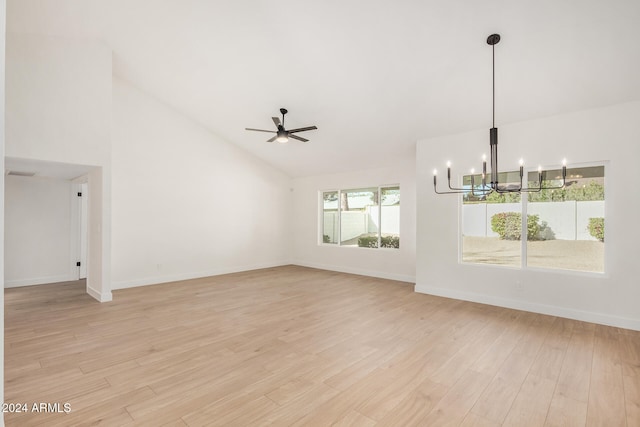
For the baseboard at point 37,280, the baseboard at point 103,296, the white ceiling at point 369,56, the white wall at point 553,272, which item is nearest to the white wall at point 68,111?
the baseboard at point 103,296

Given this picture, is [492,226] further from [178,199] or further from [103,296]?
[103,296]

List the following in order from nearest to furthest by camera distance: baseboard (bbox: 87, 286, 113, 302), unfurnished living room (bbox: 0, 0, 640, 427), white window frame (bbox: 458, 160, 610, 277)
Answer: unfurnished living room (bbox: 0, 0, 640, 427), white window frame (bbox: 458, 160, 610, 277), baseboard (bbox: 87, 286, 113, 302)

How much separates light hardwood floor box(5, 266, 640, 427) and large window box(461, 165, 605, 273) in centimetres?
84

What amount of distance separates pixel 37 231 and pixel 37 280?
3.23ft

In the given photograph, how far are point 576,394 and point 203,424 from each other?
2815 millimetres

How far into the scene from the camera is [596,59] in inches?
131

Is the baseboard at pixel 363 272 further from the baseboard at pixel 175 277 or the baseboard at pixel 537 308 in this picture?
the baseboard at pixel 175 277

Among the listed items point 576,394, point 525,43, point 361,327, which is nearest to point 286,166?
point 361,327

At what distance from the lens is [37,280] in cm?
608

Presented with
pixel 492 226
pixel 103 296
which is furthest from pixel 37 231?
pixel 492 226

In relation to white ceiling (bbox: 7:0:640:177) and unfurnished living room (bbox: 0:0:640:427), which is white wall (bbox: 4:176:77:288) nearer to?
unfurnished living room (bbox: 0:0:640:427)

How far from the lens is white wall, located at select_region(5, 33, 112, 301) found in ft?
13.7

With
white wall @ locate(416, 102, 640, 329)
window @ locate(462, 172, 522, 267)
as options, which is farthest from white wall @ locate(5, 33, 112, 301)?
window @ locate(462, 172, 522, 267)

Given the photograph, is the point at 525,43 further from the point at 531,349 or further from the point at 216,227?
the point at 216,227
